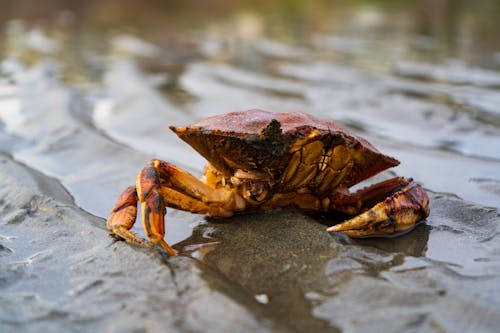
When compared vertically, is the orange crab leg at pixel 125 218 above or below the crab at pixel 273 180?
below

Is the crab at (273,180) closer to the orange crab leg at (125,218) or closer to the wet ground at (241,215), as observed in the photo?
the orange crab leg at (125,218)

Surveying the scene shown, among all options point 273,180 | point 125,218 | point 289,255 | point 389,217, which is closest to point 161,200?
point 125,218

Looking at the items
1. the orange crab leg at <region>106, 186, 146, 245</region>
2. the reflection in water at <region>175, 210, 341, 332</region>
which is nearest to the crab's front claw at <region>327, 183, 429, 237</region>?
the reflection in water at <region>175, 210, 341, 332</region>

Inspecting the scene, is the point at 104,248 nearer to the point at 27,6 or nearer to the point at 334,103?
the point at 334,103

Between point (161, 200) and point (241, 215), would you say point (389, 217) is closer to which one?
point (241, 215)

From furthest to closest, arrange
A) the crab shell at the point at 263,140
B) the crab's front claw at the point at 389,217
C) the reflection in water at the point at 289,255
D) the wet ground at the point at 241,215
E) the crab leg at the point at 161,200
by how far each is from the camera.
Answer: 1. the crab's front claw at the point at 389,217
2. the crab leg at the point at 161,200
3. the crab shell at the point at 263,140
4. the reflection in water at the point at 289,255
5. the wet ground at the point at 241,215

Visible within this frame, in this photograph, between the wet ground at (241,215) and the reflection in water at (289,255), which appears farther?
the reflection in water at (289,255)

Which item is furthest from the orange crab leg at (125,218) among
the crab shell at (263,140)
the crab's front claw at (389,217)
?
the crab's front claw at (389,217)

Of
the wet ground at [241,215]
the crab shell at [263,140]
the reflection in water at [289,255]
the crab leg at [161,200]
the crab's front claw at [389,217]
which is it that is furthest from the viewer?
the crab's front claw at [389,217]

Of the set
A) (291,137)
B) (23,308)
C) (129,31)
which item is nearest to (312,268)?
(291,137)
